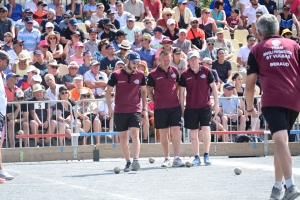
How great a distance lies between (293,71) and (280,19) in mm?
15159

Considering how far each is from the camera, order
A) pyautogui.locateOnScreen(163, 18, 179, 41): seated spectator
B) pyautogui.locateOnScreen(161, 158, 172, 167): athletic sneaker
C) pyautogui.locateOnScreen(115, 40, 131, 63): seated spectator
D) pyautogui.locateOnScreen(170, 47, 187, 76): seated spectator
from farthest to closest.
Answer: pyautogui.locateOnScreen(163, 18, 179, 41): seated spectator
pyautogui.locateOnScreen(115, 40, 131, 63): seated spectator
pyautogui.locateOnScreen(170, 47, 187, 76): seated spectator
pyautogui.locateOnScreen(161, 158, 172, 167): athletic sneaker

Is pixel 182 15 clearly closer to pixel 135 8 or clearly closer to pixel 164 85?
pixel 135 8

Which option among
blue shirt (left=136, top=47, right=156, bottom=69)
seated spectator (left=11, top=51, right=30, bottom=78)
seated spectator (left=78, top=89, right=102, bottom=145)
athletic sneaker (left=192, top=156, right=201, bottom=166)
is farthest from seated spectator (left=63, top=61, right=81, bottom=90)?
athletic sneaker (left=192, top=156, right=201, bottom=166)

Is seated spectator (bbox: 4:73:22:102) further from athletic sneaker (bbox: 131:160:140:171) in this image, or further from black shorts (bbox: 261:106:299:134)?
black shorts (bbox: 261:106:299:134)

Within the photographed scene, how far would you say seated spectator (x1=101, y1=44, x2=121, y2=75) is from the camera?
1953cm

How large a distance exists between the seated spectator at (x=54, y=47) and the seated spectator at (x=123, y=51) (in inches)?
59.2

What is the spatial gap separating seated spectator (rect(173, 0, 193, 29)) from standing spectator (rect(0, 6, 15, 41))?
484 cm

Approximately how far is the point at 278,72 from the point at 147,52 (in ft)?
36.7

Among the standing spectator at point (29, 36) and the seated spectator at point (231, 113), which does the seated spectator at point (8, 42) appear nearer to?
the standing spectator at point (29, 36)

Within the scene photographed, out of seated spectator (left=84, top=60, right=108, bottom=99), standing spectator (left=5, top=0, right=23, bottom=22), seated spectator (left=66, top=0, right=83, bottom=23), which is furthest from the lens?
seated spectator (left=66, top=0, right=83, bottom=23)

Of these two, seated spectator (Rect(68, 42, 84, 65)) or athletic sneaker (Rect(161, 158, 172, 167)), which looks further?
seated spectator (Rect(68, 42, 84, 65))

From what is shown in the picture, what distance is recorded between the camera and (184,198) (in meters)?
9.50

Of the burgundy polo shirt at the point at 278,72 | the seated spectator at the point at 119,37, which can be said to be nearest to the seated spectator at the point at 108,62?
the seated spectator at the point at 119,37

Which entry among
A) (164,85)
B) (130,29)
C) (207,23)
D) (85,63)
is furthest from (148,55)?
(164,85)
